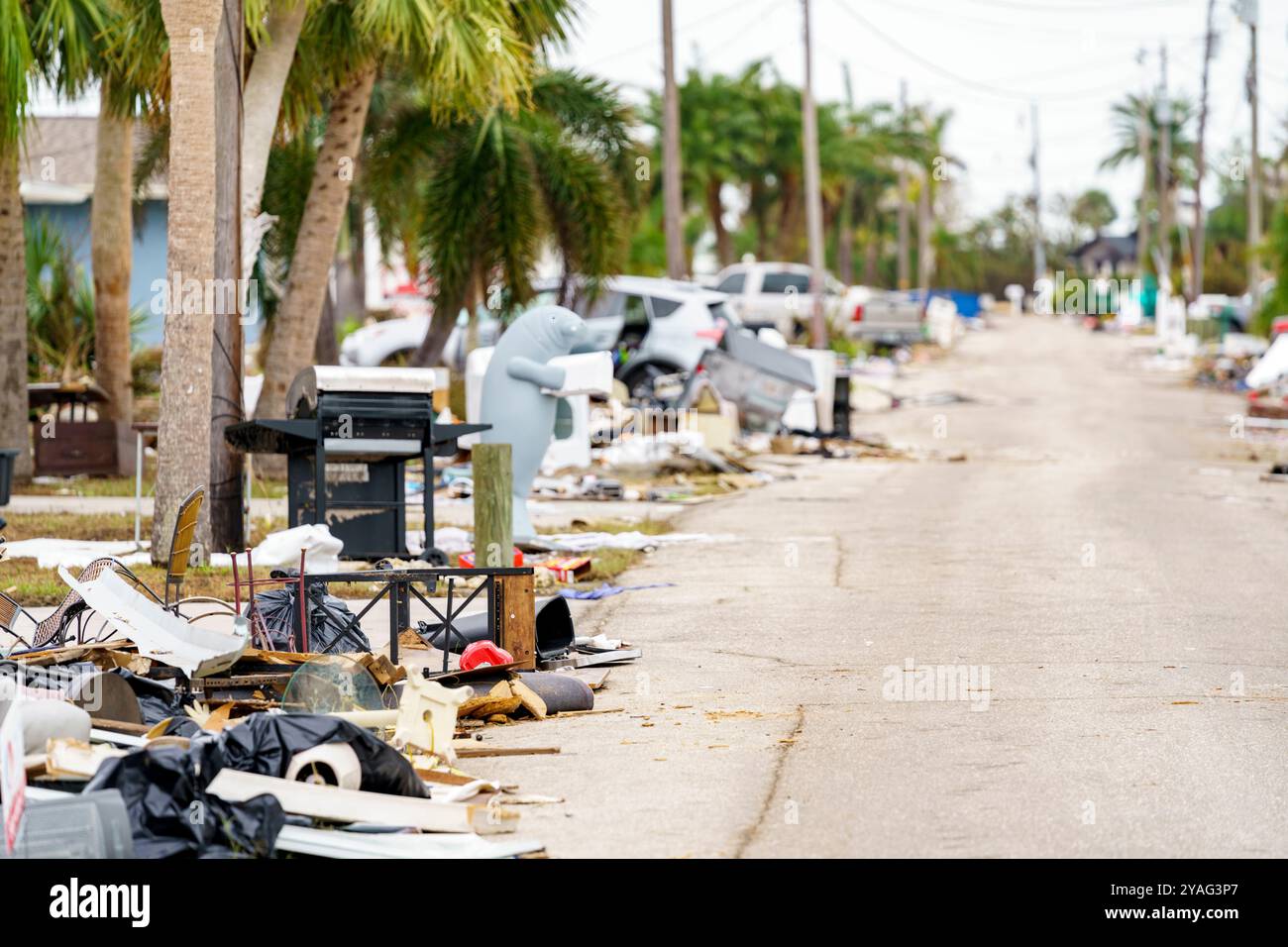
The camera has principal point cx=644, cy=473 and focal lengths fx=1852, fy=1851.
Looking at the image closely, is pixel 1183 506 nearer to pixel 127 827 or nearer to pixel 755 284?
pixel 127 827

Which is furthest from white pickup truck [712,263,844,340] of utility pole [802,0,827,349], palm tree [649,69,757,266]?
palm tree [649,69,757,266]

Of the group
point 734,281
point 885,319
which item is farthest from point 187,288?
point 885,319

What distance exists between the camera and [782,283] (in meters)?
39.8

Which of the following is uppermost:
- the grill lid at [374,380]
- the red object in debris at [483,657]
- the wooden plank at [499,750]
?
the grill lid at [374,380]

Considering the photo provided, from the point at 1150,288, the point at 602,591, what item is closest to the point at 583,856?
the point at 602,591

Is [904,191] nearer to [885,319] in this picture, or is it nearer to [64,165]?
[885,319]

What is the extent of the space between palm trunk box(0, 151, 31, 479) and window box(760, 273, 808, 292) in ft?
78.6

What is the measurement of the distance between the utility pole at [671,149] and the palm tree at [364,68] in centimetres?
1326

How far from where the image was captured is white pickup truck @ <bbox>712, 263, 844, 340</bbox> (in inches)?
1540

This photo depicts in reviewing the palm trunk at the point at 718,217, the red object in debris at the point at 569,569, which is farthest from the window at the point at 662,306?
the palm trunk at the point at 718,217

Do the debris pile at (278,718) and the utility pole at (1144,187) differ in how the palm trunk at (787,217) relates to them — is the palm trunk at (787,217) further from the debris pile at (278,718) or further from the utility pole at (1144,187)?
the debris pile at (278,718)

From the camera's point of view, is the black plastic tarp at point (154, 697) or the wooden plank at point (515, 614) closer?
the black plastic tarp at point (154, 697)

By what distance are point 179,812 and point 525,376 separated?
7.98m

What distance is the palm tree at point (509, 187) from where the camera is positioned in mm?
22688
